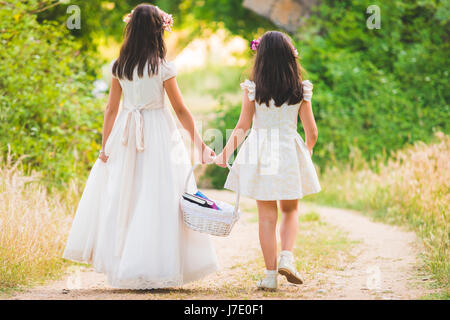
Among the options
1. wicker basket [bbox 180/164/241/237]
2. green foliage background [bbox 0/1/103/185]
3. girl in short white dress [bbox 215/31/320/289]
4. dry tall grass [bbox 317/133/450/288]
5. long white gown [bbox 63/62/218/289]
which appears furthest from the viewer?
green foliage background [bbox 0/1/103/185]

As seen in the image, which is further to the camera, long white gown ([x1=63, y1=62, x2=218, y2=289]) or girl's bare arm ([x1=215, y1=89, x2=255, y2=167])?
girl's bare arm ([x1=215, y1=89, x2=255, y2=167])

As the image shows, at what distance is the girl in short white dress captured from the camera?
4328mm

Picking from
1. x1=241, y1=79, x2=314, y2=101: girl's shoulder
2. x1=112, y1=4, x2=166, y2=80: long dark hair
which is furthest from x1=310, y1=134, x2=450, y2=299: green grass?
x1=112, y1=4, x2=166, y2=80: long dark hair

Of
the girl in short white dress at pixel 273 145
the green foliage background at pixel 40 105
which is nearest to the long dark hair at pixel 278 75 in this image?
the girl in short white dress at pixel 273 145

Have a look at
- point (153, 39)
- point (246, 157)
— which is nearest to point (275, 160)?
point (246, 157)

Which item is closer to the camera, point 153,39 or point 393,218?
point 153,39

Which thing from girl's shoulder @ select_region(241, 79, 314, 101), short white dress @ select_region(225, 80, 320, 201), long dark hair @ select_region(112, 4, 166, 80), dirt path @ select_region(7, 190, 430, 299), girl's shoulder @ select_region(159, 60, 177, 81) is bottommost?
dirt path @ select_region(7, 190, 430, 299)

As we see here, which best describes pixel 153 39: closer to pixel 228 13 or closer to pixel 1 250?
pixel 1 250

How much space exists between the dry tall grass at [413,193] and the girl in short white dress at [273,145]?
4.08 ft

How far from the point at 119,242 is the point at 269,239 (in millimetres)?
1038

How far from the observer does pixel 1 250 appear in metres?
4.61

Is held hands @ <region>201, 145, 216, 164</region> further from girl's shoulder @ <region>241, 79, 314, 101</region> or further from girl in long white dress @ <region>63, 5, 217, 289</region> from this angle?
girl's shoulder @ <region>241, 79, 314, 101</region>

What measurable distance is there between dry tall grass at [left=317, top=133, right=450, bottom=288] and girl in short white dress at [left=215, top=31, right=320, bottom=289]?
1244 mm

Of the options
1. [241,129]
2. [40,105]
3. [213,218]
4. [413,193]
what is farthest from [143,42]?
[413,193]
